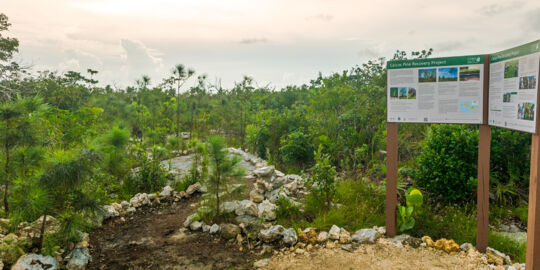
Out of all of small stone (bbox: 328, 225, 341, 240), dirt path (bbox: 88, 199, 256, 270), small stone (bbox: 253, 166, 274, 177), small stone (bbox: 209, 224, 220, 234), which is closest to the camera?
dirt path (bbox: 88, 199, 256, 270)

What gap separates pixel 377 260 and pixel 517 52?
2.75 meters

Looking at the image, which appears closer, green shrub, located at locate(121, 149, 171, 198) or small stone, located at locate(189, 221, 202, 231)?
small stone, located at locate(189, 221, 202, 231)

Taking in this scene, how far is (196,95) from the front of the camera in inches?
599

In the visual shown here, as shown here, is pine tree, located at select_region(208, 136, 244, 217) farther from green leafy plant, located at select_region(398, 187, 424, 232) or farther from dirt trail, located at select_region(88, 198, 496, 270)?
green leafy plant, located at select_region(398, 187, 424, 232)

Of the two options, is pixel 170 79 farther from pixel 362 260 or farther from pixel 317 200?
pixel 362 260

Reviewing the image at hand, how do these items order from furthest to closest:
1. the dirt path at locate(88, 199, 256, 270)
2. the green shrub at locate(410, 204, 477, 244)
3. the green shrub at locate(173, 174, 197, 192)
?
the green shrub at locate(173, 174, 197, 192), the green shrub at locate(410, 204, 477, 244), the dirt path at locate(88, 199, 256, 270)

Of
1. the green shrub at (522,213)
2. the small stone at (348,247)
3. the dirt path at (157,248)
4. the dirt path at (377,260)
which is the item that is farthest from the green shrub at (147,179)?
the green shrub at (522,213)

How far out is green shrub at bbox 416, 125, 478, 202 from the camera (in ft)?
18.0

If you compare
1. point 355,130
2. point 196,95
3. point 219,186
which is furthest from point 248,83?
point 219,186

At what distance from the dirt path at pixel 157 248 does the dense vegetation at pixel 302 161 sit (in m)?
0.52

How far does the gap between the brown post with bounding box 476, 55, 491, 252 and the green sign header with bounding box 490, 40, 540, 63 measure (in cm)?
16

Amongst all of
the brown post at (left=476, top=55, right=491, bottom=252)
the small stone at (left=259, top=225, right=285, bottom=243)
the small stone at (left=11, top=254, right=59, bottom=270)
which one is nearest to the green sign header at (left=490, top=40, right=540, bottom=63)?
the brown post at (left=476, top=55, right=491, bottom=252)

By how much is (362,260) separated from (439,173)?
2.50m

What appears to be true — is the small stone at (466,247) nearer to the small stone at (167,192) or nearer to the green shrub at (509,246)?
the green shrub at (509,246)
